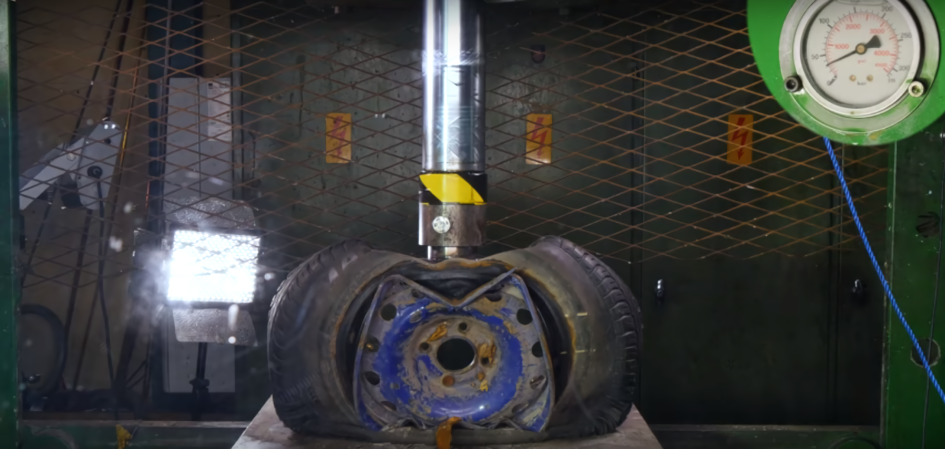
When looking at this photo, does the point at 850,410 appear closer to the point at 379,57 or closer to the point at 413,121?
the point at 413,121

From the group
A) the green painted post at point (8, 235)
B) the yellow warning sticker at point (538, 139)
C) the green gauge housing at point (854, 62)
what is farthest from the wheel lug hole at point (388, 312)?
the green gauge housing at point (854, 62)

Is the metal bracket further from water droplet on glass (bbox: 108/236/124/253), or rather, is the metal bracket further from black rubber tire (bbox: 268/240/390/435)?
black rubber tire (bbox: 268/240/390/435)

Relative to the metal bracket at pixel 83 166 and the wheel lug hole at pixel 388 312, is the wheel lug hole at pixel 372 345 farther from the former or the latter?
the metal bracket at pixel 83 166

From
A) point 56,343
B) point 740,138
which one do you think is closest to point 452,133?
point 740,138

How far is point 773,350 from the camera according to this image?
2467mm

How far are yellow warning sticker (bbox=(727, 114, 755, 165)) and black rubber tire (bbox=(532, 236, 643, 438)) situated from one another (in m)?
1.01

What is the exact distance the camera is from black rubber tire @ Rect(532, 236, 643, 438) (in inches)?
63.6

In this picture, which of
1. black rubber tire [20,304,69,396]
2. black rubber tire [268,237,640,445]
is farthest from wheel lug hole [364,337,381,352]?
black rubber tire [20,304,69,396]

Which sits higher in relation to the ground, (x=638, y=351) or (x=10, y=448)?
(x=638, y=351)

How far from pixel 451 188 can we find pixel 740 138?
4.04 ft

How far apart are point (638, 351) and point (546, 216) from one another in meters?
0.88

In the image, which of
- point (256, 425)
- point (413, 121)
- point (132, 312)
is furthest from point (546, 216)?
point (132, 312)

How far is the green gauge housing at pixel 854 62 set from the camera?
1.75m

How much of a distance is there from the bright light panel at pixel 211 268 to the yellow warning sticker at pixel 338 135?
1.34 feet
